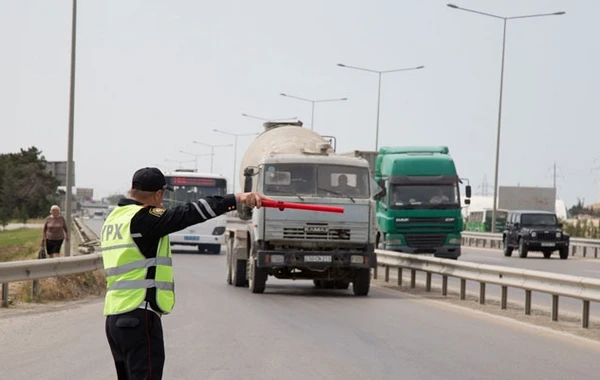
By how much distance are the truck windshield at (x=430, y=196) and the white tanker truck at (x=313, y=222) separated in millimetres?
12009

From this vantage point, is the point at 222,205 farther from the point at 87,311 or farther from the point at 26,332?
the point at 87,311

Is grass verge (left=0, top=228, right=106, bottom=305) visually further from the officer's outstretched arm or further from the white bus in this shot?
the white bus

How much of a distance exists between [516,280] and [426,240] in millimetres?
16080

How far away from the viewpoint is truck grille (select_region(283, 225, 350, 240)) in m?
22.3

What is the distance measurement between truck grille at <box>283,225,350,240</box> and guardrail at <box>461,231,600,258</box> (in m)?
31.5

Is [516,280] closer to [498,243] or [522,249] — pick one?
[522,249]

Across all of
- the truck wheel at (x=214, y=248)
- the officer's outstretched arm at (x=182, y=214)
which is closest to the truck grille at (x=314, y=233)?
the officer's outstretched arm at (x=182, y=214)

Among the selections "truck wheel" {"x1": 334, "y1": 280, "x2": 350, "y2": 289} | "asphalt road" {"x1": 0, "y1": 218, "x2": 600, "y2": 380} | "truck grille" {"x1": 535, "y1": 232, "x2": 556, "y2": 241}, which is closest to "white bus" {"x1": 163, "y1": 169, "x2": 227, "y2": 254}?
"truck grille" {"x1": 535, "y1": 232, "x2": 556, "y2": 241}

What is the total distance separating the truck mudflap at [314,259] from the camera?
22.2 meters

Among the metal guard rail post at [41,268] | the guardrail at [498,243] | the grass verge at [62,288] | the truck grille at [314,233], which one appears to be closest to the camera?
the metal guard rail post at [41,268]

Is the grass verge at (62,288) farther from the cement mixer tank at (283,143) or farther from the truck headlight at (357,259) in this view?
the truck headlight at (357,259)

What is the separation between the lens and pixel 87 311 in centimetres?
1836

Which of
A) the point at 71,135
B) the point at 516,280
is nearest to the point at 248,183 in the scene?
the point at 516,280

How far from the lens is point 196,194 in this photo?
45.2 meters
